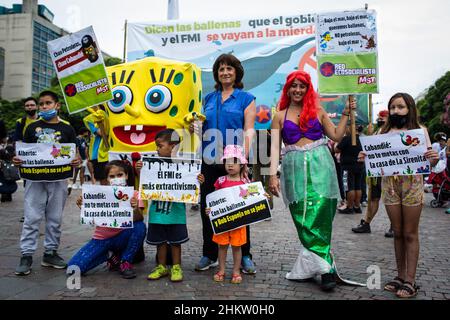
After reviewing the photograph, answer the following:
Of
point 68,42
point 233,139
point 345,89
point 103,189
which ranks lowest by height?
point 103,189

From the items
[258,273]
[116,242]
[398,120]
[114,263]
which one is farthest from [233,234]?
[398,120]

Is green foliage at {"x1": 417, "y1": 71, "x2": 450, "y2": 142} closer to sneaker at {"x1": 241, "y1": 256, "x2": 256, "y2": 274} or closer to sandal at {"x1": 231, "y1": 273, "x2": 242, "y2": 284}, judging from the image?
sneaker at {"x1": 241, "y1": 256, "x2": 256, "y2": 274}

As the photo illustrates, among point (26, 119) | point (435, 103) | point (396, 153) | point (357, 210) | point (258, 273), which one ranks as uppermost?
point (435, 103)

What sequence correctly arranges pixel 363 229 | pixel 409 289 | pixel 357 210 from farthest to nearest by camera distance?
pixel 357 210 → pixel 363 229 → pixel 409 289

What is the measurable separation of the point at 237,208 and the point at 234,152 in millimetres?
→ 549

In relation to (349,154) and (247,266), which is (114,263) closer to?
(247,266)

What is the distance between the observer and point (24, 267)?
13.2 feet

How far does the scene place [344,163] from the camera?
8680 mm

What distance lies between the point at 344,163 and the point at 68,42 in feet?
20.4

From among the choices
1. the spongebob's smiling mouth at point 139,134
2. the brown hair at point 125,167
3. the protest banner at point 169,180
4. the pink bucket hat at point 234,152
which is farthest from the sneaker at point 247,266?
the spongebob's smiling mouth at point 139,134

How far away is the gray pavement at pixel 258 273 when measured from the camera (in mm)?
3479

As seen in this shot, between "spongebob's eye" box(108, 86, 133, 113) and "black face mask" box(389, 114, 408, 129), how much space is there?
2.83 meters
